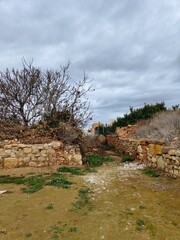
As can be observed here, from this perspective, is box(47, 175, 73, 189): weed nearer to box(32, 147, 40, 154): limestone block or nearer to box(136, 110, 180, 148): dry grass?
box(32, 147, 40, 154): limestone block

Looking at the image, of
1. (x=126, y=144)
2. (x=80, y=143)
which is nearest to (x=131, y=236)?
(x=80, y=143)

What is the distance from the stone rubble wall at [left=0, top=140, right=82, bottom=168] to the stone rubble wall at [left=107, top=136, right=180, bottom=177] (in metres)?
2.87

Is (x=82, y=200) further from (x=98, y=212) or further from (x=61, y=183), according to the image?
(x=61, y=183)

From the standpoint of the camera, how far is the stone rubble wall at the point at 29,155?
8551mm

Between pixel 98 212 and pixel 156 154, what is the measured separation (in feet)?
13.6

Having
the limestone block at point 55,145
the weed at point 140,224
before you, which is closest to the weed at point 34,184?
the limestone block at point 55,145

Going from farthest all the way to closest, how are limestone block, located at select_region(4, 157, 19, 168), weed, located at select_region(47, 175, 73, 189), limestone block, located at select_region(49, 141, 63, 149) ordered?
limestone block, located at select_region(49, 141, 63, 149)
limestone block, located at select_region(4, 157, 19, 168)
weed, located at select_region(47, 175, 73, 189)

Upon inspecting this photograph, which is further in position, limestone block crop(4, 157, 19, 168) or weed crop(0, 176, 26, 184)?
limestone block crop(4, 157, 19, 168)

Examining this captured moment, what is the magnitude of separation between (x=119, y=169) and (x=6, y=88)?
6.74m

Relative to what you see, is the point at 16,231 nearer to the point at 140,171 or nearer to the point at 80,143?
the point at 140,171

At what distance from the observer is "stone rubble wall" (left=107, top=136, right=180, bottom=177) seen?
631 cm

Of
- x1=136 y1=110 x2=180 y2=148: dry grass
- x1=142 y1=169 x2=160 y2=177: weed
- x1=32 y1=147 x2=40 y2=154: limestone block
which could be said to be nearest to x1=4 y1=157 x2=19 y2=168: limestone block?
x1=32 y1=147 x2=40 y2=154: limestone block

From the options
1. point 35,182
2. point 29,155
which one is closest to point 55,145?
point 29,155

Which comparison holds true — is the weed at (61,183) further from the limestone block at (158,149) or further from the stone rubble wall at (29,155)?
the limestone block at (158,149)
